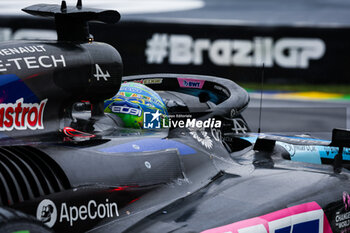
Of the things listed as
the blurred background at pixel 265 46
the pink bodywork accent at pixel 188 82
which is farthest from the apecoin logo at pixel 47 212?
the blurred background at pixel 265 46

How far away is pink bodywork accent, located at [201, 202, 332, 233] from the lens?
2287 mm

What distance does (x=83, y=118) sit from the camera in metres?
2.72

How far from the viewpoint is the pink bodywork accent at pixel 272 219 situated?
2.29 metres

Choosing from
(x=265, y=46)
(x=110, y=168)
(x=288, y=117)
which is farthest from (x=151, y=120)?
(x=265, y=46)

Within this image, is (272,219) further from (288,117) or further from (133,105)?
(288,117)

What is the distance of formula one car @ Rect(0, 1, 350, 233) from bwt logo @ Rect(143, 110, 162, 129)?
10mm

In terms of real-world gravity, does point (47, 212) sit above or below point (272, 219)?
above

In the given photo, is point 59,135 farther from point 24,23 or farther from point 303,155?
point 24,23

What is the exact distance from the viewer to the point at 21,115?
2.24 metres

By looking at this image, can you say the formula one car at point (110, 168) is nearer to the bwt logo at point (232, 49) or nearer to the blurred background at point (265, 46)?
the blurred background at point (265, 46)

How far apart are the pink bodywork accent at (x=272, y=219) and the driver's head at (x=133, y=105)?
0.76 meters

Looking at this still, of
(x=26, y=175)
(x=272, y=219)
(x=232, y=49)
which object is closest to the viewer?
(x=26, y=175)

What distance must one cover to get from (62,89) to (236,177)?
0.94 metres

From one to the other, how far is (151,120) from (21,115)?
776 millimetres
